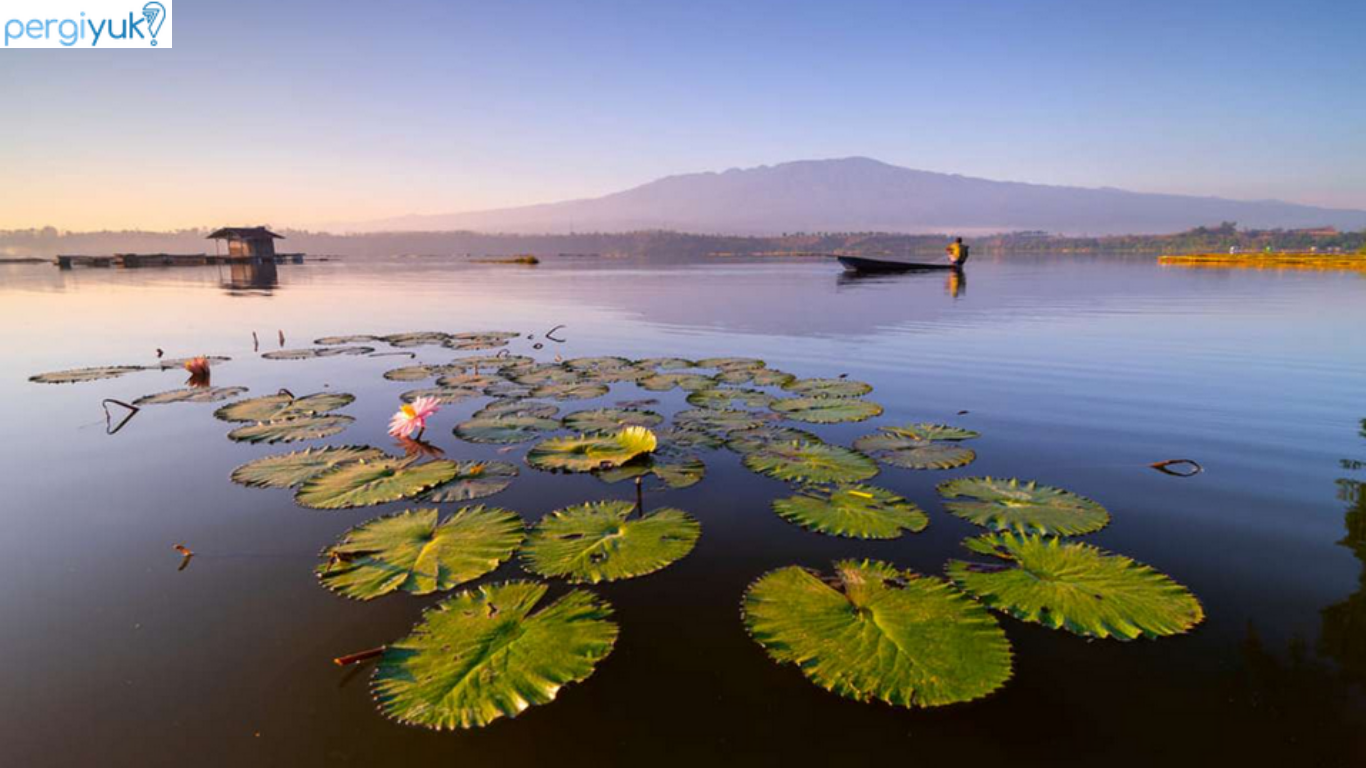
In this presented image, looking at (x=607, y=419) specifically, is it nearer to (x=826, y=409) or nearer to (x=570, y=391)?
(x=570, y=391)

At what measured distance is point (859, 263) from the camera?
44.7 m

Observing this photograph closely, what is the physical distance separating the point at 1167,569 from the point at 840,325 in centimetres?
1266

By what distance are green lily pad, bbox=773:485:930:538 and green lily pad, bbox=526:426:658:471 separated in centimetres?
128

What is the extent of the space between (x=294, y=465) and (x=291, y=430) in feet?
4.03

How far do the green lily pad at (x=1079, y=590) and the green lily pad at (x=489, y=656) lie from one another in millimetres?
1986

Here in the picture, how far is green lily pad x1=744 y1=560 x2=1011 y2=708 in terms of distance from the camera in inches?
86.9

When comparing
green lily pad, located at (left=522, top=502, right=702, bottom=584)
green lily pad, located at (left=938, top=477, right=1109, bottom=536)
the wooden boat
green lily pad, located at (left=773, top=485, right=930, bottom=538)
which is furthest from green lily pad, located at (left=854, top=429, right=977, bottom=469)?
the wooden boat

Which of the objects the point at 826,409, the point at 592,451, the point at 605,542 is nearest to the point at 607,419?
the point at 592,451

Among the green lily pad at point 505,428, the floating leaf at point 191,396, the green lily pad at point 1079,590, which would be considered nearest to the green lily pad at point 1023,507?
the green lily pad at point 1079,590

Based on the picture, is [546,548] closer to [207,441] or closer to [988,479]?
[988,479]

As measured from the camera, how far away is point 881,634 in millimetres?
2484

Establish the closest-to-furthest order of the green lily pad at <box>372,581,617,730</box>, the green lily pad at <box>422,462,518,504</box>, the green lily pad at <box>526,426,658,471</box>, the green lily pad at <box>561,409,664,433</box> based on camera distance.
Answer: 1. the green lily pad at <box>372,581,617,730</box>
2. the green lily pad at <box>422,462,518,504</box>
3. the green lily pad at <box>526,426,658,471</box>
4. the green lily pad at <box>561,409,664,433</box>

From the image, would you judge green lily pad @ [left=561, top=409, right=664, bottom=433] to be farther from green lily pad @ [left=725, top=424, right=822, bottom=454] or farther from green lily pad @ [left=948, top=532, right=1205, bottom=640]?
green lily pad @ [left=948, top=532, right=1205, bottom=640]

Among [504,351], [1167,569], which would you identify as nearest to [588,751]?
[1167,569]
